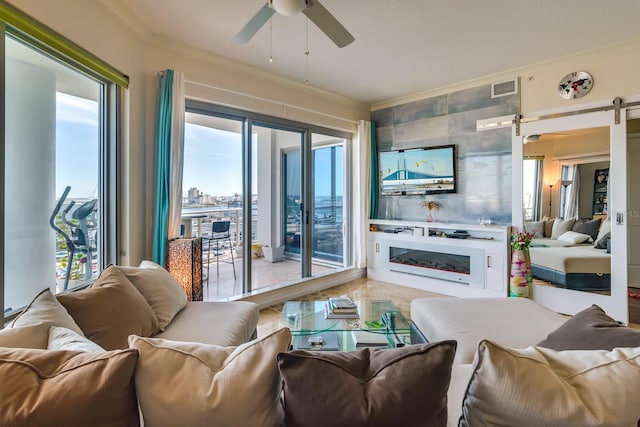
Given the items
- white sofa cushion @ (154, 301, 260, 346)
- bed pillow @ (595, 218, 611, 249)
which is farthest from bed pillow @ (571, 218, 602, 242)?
white sofa cushion @ (154, 301, 260, 346)

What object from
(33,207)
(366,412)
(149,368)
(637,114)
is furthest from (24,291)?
(637,114)

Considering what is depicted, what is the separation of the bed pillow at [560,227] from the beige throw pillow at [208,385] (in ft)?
13.0

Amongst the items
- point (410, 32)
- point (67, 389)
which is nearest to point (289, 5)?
point (410, 32)

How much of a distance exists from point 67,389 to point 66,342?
0.42 meters

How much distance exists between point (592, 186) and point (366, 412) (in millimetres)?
3935

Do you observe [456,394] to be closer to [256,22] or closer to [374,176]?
[256,22]

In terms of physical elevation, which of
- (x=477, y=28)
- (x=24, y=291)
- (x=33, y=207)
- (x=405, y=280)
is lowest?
(x=405, y=280)

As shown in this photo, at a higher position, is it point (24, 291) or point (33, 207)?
point (33, 207)

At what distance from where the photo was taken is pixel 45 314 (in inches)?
46.9

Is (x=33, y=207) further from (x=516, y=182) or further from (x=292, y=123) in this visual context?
(x=516, y=182)

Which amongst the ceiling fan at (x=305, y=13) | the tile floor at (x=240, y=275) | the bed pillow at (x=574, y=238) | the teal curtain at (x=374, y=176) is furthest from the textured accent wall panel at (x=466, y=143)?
the ceiling fan at (x=305, y=13)

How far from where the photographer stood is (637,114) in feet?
10.2

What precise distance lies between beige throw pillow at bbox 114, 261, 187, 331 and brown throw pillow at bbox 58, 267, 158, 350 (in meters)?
0.11

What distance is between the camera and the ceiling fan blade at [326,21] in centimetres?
190
